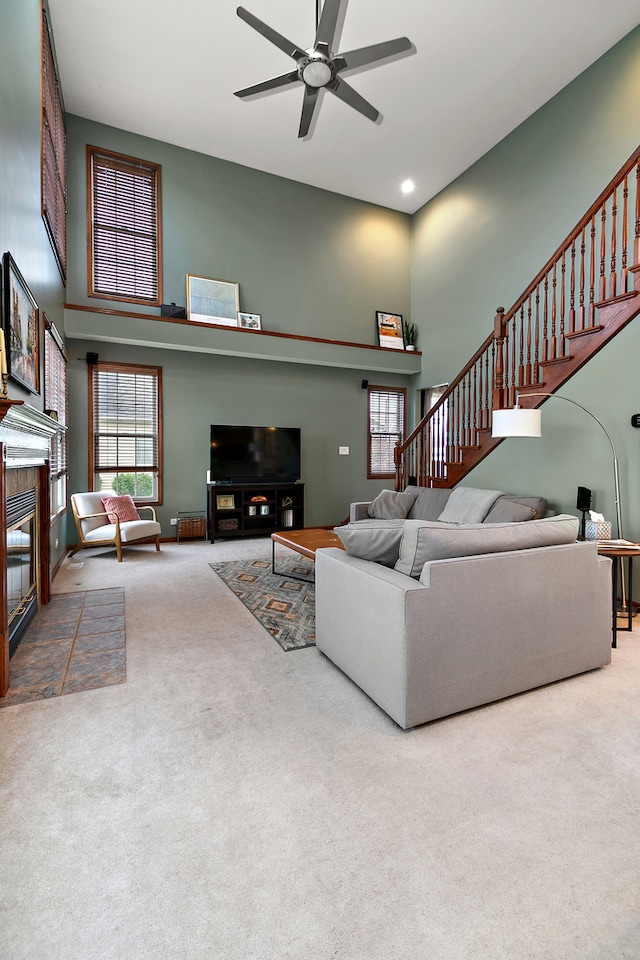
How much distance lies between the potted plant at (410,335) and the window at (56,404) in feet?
16.4

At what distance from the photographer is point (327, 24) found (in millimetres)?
3291

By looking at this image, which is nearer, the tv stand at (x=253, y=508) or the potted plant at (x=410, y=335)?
the tv stand at (x=253, y=508)

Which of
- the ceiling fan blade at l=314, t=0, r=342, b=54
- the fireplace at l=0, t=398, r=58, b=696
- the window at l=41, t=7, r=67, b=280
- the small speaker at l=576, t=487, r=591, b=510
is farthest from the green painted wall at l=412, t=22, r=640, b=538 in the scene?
the window at l=41, t=7, r=67, b=280

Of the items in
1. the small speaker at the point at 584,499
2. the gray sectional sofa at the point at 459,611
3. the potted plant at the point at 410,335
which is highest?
the potted plant at the point at 410,335

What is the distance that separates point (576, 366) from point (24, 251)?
4.36 m

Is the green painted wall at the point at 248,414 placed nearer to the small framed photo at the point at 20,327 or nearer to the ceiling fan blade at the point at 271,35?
the small framed photo at the point at 20,327

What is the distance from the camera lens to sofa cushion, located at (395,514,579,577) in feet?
6.70

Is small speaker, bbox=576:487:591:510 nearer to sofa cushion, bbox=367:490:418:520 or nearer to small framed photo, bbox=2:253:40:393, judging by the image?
sofa cushion, bbox=367:490:418:520

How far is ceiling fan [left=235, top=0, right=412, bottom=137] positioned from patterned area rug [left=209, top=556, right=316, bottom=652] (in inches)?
169

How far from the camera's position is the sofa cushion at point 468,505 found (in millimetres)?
4492

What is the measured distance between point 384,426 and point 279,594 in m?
4.63

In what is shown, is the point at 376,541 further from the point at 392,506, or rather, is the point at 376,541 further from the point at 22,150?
the point at 22,150

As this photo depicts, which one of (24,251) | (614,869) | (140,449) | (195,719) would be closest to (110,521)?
(140,449)

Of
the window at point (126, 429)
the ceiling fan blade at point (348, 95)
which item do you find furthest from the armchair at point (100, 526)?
→ the ceiling fan blade at point (348, 95)
